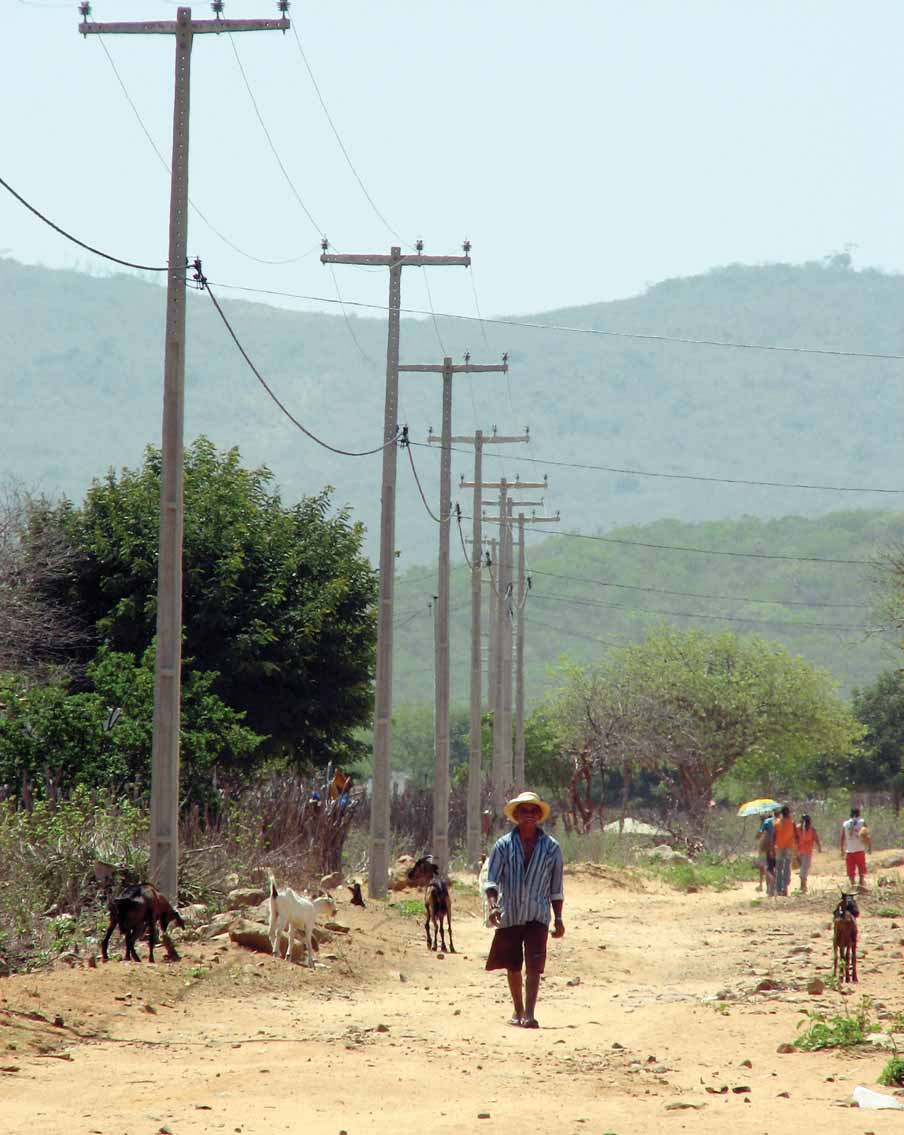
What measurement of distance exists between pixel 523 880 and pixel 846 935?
430 centimetres

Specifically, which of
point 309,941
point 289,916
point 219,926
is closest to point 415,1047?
point 289,916

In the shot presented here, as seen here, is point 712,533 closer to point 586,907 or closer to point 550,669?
point 550,669

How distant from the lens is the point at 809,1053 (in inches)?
449

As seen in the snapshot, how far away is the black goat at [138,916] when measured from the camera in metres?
14.7

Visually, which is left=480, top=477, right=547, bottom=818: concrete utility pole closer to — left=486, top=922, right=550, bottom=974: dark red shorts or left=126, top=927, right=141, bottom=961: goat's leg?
left=126, top=927, right=141, bottom=961: goat's leg

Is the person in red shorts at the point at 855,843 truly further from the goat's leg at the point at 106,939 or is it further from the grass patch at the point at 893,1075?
the grass patch at the point at 893,1075

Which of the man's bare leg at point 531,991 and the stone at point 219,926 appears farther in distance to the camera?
the stone at point 219,926

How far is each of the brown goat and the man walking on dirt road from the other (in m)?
3.71

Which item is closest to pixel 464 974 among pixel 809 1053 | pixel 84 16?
pixel 809 1053

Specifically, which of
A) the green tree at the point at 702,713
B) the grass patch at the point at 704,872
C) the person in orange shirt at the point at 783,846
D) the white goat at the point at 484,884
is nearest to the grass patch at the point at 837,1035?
the white goat at the point at 484,884

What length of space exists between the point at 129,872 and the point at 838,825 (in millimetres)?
37975

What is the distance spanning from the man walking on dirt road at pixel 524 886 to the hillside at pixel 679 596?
138m

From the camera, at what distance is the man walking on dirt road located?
40.2 feet

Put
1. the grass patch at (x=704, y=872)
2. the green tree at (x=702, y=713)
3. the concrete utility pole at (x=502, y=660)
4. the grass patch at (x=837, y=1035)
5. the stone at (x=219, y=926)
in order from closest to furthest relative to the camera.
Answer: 1. the grass patch at (x=837, y=1035)
2. the stone at (x=219, y=926)
3. the grass patch at (x=704, y=872)
4. the concrete utility pole at (x=502, y=660)
5. the green tree at (x=702, y=713)
